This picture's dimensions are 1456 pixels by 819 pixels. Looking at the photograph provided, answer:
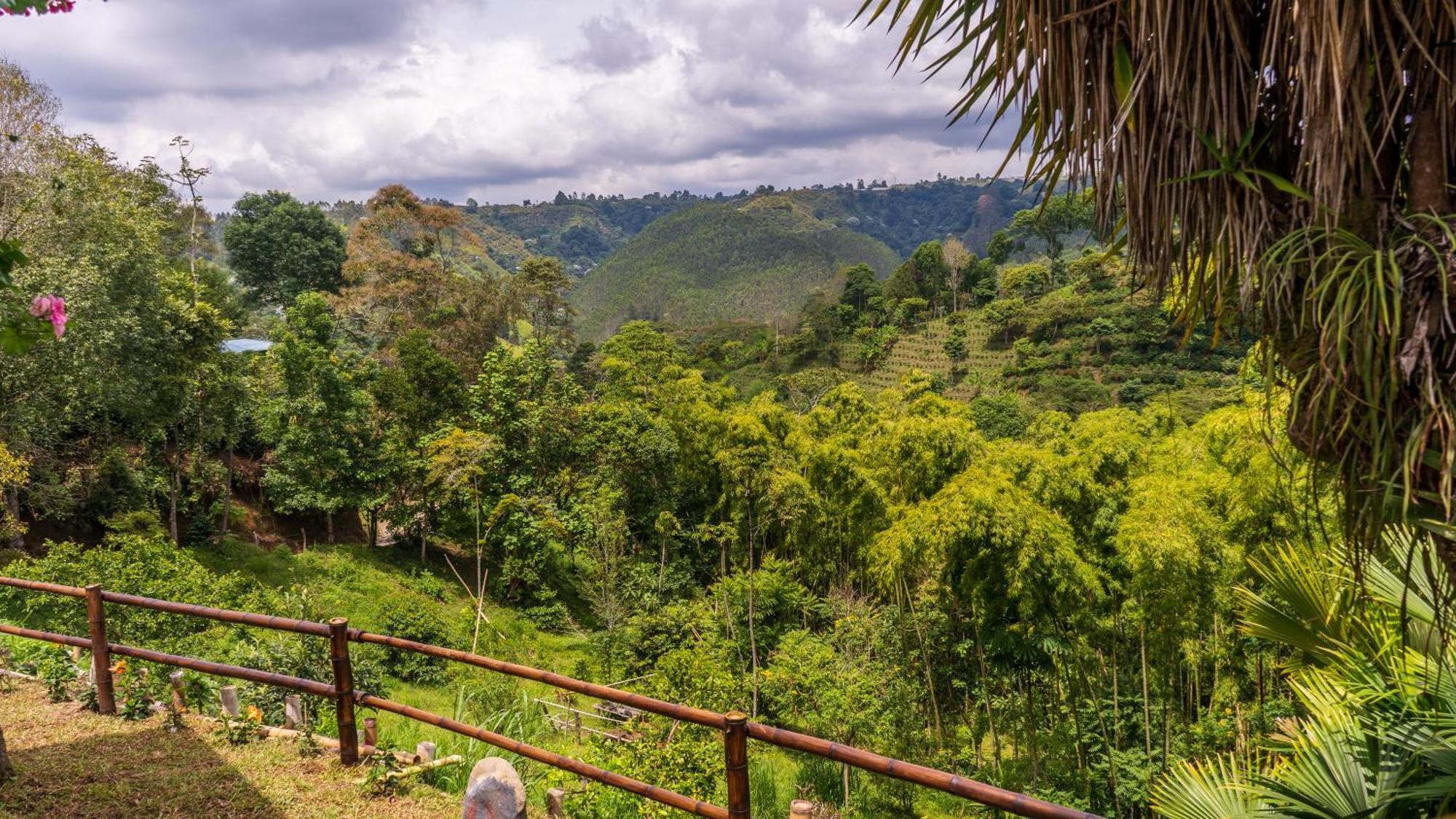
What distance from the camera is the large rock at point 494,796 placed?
2756 millimetres

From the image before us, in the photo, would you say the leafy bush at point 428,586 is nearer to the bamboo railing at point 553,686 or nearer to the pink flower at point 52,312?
the bamboo railing at point 553,686

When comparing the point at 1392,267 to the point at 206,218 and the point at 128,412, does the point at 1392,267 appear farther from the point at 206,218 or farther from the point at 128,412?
the point at 206,218

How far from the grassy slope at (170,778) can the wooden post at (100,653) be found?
0.11 metres

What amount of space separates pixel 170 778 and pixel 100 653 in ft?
3.14

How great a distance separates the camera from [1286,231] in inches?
57.8

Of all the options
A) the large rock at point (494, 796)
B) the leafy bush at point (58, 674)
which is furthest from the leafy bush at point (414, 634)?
the large rock at point (494, 796)

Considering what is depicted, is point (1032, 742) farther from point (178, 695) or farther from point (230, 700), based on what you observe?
point (178, 695)

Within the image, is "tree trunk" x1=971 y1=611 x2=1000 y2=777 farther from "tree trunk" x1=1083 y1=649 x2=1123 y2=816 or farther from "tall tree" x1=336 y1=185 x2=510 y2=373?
"tall tree" x1=336 y1=185 x2=510 y2=373

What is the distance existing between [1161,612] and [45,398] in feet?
47.1

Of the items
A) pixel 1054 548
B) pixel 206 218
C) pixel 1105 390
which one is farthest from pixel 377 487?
pixel 1105 390

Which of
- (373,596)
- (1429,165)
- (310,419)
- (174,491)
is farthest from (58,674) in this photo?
(310,419)

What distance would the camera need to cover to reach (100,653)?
12.3 feet

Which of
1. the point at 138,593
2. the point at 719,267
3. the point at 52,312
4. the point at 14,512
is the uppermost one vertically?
the point at 719,267

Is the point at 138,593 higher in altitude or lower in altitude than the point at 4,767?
lower
